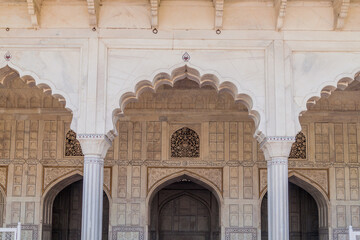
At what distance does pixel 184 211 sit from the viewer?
46.9 ft

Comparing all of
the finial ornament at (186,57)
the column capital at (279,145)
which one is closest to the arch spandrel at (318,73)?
the column capital at (279,145)

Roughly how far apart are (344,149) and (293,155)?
3.40 ft

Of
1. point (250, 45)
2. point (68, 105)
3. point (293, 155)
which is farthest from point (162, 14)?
point (293, 155)

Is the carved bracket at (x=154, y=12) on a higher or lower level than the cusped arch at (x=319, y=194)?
higher

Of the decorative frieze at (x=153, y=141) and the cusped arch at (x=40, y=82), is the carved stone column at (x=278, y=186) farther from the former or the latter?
the decorative frieze at (x=153, y=141)

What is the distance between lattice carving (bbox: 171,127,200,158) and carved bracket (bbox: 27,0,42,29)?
399cm

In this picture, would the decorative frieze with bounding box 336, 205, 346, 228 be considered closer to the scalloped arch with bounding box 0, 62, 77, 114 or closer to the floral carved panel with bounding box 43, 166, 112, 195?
the floral carved panel with bounding box 43, 166, 112, 195

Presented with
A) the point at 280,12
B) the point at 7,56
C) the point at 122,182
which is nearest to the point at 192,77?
the point at 280,12

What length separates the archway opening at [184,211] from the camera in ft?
46.3

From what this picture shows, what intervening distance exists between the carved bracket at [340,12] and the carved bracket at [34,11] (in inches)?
177

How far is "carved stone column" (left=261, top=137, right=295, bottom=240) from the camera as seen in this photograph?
8602 millimetres

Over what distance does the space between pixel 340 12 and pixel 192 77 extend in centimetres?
243

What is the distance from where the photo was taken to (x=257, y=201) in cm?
1173

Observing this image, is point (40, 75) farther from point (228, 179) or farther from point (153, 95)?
point (228, 179)
